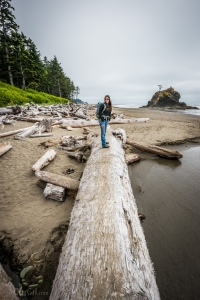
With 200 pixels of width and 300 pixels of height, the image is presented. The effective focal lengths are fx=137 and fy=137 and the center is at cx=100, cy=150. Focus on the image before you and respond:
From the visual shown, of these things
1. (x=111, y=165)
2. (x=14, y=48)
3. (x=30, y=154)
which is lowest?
(x=30, y=154)

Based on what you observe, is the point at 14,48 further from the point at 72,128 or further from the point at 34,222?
→ the point at 34,222

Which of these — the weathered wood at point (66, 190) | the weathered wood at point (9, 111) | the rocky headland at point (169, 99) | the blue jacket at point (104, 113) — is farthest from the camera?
the rocky headland at point (169, 99)

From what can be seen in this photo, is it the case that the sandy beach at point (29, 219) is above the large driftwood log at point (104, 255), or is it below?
below

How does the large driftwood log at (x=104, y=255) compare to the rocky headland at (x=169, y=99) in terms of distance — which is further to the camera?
the rocky headland at (x=169, y=99)

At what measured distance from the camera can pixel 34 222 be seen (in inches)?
99.6

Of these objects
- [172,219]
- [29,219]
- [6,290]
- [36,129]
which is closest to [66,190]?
[29,219]

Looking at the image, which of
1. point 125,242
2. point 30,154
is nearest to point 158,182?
point 125,242

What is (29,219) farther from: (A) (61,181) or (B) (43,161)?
(B) (43,161)

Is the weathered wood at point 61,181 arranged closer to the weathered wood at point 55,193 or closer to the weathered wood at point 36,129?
the weathered wood at point 55,193

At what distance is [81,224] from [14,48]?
3620cm

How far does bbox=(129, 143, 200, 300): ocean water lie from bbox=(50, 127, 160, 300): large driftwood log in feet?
2.43

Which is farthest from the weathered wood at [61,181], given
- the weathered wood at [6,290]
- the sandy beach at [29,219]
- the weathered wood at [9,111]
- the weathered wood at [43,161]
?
the weathered wood at [9,111]

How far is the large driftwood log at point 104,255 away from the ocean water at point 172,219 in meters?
0.74

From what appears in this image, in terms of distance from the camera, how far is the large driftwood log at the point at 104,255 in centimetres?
116
